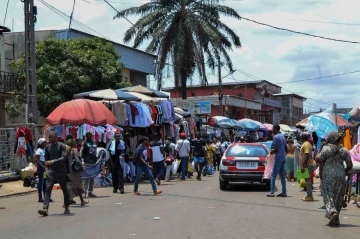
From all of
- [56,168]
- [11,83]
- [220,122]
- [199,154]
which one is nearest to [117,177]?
[56,168]

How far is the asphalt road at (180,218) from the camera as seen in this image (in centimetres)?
959

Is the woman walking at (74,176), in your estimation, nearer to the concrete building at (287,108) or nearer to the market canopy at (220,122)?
the market canopy at (220,122)

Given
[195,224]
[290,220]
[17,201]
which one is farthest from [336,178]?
[17,201]

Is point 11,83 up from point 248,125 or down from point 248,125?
up

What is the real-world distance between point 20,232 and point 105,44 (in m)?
21.4

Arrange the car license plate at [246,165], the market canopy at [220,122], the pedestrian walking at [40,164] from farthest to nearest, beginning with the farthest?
the market canopy at [220,122]
the car license plate at [246,165]
the pedestrian walking at [40,164]

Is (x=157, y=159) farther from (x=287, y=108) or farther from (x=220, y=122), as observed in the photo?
(x=287, y=108)

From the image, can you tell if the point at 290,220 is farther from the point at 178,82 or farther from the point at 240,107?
the point at 240,107

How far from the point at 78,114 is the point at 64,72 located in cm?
850

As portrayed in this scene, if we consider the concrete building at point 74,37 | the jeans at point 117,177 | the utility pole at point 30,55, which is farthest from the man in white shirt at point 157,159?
the concrete building at point 74,37

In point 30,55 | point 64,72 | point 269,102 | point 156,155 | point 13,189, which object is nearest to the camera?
point 13,189

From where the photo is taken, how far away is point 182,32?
32344 millimetres

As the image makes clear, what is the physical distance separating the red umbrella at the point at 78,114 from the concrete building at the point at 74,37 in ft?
36.9

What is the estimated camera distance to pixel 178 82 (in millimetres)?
34375
